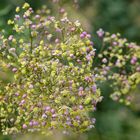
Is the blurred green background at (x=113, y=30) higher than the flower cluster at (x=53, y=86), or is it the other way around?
the blurred green background at (x=113, y=30)

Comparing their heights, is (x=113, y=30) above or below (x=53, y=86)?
above

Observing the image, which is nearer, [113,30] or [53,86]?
[53,86]

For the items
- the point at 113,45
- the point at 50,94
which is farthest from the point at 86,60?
the point at 113,45

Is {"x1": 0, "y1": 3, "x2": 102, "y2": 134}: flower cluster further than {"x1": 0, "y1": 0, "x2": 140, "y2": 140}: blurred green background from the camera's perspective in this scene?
No

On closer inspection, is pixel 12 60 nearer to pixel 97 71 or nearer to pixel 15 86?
pixel 15 86

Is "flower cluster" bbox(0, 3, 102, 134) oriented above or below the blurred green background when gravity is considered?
below

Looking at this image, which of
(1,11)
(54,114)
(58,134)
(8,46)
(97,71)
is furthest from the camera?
(58,134)

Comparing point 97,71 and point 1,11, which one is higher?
point 1,11

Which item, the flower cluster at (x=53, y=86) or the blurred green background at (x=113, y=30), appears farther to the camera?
the blurred green background at (x=113, y=30)
